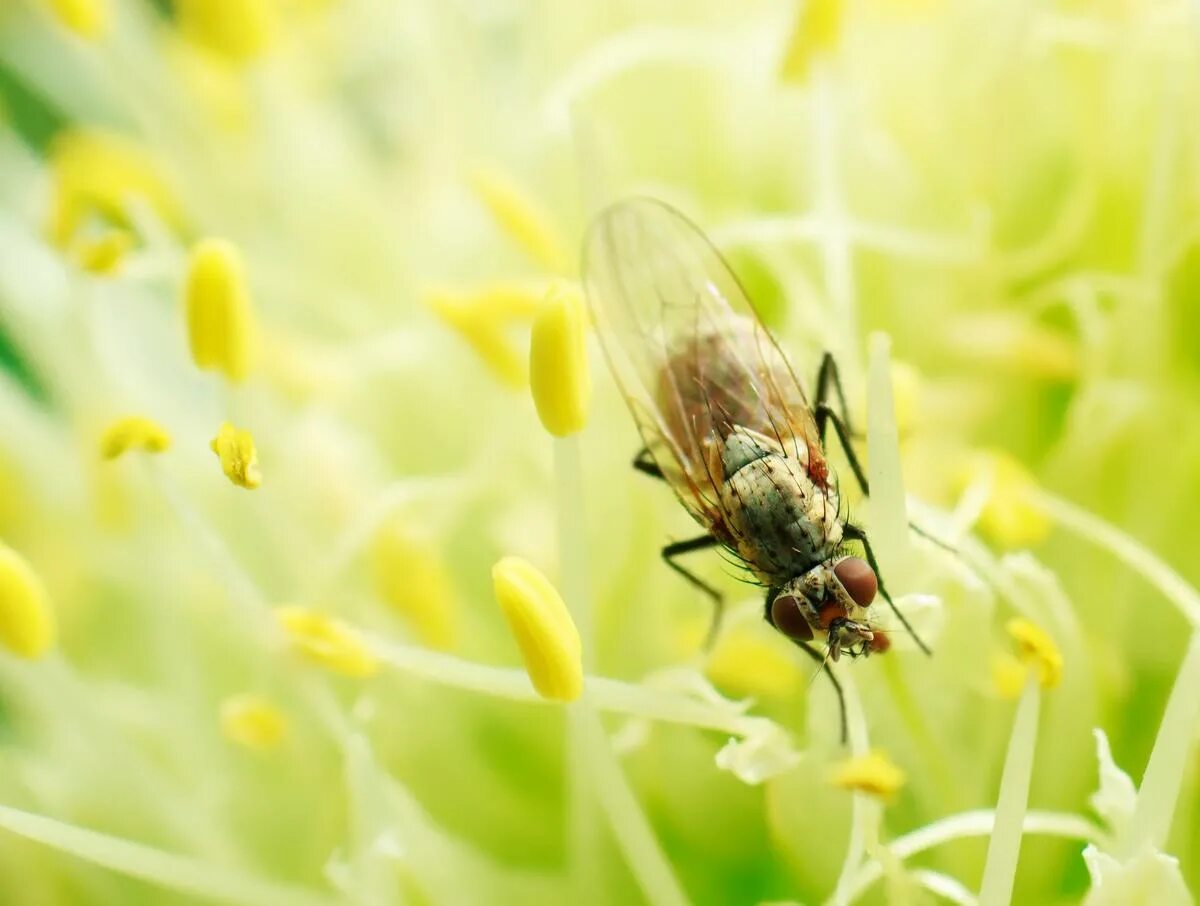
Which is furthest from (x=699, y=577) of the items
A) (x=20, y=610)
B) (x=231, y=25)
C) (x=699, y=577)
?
(x=231, y=25)

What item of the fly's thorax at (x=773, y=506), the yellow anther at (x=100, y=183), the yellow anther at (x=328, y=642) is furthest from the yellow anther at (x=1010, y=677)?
the yellow anther at (x=100, y=183)

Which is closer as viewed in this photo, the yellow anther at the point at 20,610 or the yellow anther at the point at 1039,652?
the yellow anther at the point at 1039,652

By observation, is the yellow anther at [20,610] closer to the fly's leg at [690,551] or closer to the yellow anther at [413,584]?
the yellow anther at [413,584]

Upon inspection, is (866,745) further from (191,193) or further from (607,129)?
(191,193)

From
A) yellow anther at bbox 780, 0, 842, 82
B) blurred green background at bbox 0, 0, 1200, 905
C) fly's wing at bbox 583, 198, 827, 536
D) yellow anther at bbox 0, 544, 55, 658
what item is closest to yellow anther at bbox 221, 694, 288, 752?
blurred green background at bbox 0, 0, 1200, 905

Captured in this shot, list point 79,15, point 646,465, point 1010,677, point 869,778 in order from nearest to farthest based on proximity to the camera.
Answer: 1. point 869,778
2. point 1010,677
3. point 646,465
4. point 79,15

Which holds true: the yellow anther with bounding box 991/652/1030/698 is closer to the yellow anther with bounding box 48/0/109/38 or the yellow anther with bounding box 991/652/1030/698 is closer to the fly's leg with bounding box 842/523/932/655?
the fly's leg with bounding box 842/523/932/655

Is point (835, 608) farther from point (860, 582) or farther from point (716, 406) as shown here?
point (716, 406)
